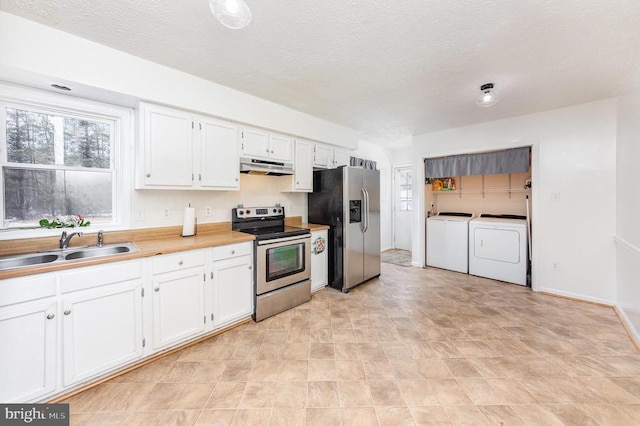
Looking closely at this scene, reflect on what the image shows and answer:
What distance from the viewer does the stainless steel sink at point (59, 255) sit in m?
1.73

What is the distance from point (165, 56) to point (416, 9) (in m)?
2.02

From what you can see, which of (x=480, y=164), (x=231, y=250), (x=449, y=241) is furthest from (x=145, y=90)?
(x=449, y=241)

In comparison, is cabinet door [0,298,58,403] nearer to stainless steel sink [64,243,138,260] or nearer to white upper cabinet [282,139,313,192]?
stainless steel sink [64,243,138,260]

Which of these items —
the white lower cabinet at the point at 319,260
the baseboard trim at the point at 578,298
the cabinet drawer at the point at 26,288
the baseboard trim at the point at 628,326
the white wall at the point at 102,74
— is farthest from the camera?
the white lower cabinet at the point at 319,260

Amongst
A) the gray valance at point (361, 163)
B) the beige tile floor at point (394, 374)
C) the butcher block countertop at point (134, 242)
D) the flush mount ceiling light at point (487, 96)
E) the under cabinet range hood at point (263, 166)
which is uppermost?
the flush mount ceiling light at point (487, 96)

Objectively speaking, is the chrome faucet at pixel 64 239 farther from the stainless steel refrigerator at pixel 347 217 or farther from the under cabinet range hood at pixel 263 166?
the stainless steel refrigerator at pixel 347 217

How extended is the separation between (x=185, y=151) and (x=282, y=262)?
154 cm

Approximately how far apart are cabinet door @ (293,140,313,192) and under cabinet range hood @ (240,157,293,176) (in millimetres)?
175

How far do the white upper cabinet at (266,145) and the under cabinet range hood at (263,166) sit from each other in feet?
0.16

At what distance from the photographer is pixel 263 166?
3.01 m

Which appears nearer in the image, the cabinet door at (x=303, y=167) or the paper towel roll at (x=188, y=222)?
the paper towel roll at (x=188, y=222)

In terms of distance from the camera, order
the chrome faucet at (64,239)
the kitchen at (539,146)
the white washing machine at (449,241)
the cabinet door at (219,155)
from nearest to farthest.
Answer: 1. the kitchen at (539,146)
2. the chrome faucet at (64,239)
3. the cabinet door at (219,155)
4. the white washing machine at (449,241)

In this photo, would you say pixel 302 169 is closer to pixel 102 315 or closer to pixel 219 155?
pixel 219 155

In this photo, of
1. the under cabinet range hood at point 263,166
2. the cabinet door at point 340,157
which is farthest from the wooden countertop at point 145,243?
the cabinet door at point 340,157
